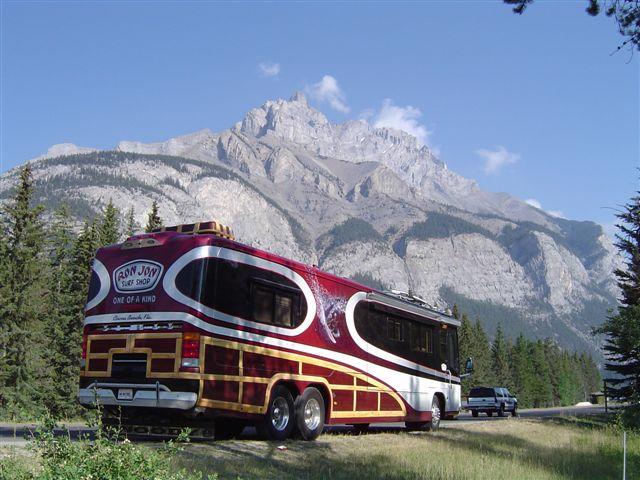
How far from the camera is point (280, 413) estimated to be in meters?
12.8

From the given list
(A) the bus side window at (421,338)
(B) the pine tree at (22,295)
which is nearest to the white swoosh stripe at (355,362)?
(A) the bus side window at (421,338)

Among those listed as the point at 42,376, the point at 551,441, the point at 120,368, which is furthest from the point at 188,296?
the point at 42,376

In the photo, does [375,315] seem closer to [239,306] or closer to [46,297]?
[239,306]

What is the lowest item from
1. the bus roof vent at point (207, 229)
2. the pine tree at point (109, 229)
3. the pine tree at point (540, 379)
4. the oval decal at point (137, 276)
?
the pine tree at point (540, 379)

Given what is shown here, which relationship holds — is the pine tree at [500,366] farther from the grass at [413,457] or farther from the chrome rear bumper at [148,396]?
the chrome rear bumper at [148,396]

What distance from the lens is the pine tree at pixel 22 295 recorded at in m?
36.1

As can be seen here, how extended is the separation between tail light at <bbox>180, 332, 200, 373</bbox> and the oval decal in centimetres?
126

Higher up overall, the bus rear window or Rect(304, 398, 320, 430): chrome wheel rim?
Rect(304, 398, 320, 430): chrome wheel rim

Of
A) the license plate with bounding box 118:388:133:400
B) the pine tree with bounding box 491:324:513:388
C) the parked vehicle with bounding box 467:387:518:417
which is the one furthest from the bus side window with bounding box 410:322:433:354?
the pine tree with bounding box 491:324:513:388

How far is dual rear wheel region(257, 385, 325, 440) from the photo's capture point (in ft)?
40.9

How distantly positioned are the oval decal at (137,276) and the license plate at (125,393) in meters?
1.75

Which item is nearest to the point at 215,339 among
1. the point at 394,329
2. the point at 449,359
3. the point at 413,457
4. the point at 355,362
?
the point at 413,457

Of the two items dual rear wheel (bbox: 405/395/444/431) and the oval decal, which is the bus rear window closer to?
dual rear wheel (bbox: 405/395/444/431)

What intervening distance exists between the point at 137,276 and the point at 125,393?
6.84 ft
